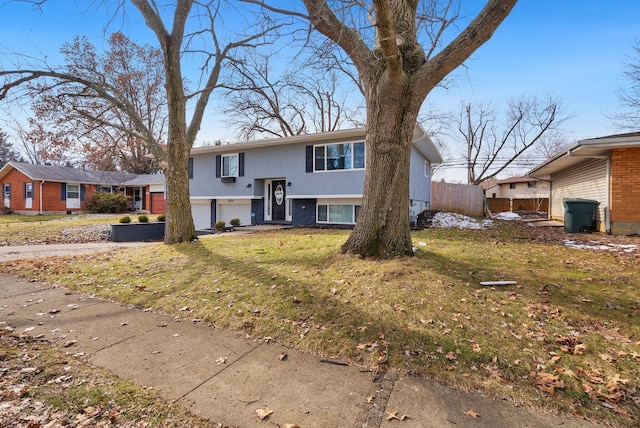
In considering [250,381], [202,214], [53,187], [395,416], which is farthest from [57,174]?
[395,416]

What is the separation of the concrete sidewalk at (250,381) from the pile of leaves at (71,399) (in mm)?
124

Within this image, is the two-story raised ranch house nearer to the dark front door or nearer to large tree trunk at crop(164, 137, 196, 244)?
the dark front door

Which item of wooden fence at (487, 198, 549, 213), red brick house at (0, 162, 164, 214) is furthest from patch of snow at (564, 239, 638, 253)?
red brick house at (0, 162, 164, 214)

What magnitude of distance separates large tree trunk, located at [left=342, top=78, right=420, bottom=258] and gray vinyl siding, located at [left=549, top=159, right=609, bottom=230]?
929 centimetres

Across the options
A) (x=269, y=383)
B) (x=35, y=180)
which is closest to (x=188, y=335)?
(x=269, y=383)

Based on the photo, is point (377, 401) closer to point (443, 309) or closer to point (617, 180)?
point (443, 309)

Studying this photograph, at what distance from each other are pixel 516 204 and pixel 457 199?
17484 mm

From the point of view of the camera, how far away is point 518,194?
42.0 m

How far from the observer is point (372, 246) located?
5.69 m

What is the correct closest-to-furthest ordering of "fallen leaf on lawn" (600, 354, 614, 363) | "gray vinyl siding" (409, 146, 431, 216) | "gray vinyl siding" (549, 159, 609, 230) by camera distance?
"fallen leaf on lawn" (600, 354, 614, 363) < "gray vinyl siding" (549, 159, 609, 230) < "gray vinyl siding" (409, 146, 431, 216)

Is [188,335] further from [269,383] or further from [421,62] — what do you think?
[421,62]

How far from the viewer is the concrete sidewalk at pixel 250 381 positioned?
2.13 metres

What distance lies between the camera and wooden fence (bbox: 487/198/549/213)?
101 ft

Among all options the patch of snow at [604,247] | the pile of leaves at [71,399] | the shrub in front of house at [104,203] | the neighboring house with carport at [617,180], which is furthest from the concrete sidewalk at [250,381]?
the shrub in front of house at [104,203]
